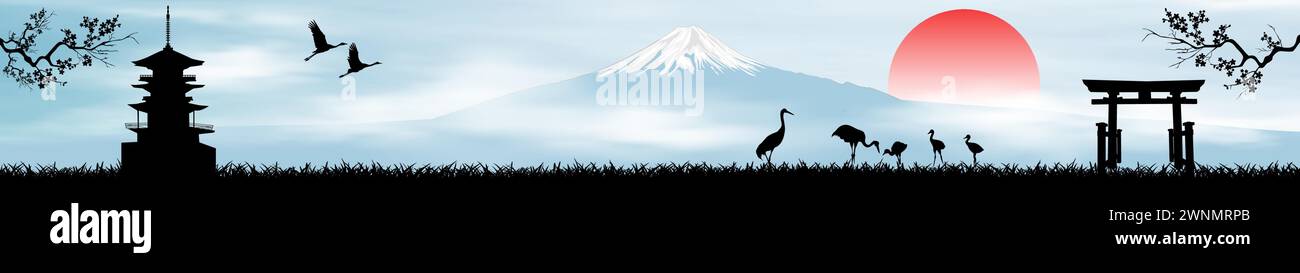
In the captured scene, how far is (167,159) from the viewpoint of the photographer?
18.7 metres

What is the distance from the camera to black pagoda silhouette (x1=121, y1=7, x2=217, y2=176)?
18672mm

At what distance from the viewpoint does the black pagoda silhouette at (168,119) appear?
18672 mm

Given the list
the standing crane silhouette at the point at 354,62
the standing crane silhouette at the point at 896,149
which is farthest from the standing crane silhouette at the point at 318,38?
the standing crane silhouette at the point at 896,149

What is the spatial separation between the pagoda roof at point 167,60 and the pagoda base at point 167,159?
50.3 inches

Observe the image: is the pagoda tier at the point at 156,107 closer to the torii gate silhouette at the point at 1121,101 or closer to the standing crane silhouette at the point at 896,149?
the standing crane silhouette at the point at 896,149

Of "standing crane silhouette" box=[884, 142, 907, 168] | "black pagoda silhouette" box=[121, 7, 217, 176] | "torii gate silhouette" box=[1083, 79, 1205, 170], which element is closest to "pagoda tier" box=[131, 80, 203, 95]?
"black pagoda silhouette" box=[121, 7, 217, 176]

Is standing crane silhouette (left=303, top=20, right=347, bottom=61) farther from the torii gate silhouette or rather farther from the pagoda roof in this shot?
the torii gate silhouette

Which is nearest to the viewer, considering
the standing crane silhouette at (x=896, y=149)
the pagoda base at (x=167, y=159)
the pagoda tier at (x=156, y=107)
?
the pagoda base at (x=167, y=159)

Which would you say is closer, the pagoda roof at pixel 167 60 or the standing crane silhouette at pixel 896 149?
the pagoda roof at pixel 167 60
